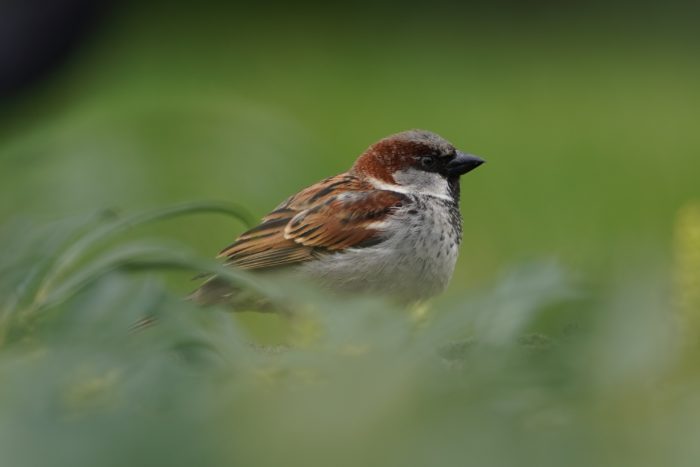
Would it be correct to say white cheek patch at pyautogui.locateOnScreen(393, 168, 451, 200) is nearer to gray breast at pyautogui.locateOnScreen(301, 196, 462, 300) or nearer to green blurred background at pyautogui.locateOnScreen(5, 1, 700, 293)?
gray breast at pyautogui.locateOnScreen(301, 196, 462, 300)

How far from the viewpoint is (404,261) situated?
105 inches

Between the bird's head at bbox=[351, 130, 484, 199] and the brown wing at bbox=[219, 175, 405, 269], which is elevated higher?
the bird's head at bbox=[351, 130, 484, 199]

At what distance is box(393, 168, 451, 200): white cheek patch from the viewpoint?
2867 mm

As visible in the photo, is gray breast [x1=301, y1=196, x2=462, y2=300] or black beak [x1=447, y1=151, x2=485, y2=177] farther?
black beak [x1=447, y1=151, x2=485, y2=177]

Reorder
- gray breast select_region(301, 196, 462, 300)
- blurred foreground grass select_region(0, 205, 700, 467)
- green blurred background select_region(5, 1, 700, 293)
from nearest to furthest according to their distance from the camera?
blurred foreground grass select_region(0, 205, 700, 467) → gray breast select_region(301, 196, 462, 300) → green blurred background select_region(5, 1, 700, 293)

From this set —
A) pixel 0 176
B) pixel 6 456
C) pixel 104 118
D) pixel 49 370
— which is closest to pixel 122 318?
pixel 49 370

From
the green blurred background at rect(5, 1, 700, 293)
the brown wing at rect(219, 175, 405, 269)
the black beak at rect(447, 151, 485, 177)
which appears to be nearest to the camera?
the brown wing at rect(219, 175, 405, 269)

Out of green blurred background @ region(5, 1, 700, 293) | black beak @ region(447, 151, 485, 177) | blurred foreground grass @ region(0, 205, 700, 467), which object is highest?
green blurred background @ region(5, 1, 700, 293)

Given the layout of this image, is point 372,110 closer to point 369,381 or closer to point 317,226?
point 317,226

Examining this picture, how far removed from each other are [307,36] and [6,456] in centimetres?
721

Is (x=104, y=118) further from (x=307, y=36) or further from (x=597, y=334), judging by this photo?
(x=307, y=36)

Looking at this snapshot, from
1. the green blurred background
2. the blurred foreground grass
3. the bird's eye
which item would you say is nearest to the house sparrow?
the bird's eye

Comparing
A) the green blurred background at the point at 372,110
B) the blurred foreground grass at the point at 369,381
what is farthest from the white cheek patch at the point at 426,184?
the blurred foreground grass at the point at 369,381

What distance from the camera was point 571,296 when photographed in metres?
0.72
